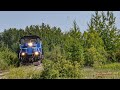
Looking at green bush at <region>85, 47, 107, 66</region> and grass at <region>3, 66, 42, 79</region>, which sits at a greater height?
green bush at <region>85, 47, 107, 66</region>

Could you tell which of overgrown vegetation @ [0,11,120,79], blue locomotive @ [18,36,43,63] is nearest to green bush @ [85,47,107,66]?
overgrown vegetation @ [0,11,120,79]

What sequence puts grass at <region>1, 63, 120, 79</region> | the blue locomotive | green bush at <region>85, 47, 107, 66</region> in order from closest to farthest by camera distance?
1. grass at <region>1, 63, 120, 79</region>
2. the blue locomotive
3. green bush at <region>85, 47, 107, 66</region>

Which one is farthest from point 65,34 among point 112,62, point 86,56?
point 112,62

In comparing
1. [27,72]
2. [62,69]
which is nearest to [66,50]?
[62,69]

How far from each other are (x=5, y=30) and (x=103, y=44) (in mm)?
2725

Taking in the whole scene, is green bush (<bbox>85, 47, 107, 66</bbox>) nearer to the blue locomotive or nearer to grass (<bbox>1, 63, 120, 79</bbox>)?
grass (<bbox>1, 63, 120, 79</bbox>)

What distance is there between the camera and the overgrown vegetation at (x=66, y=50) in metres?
8.30

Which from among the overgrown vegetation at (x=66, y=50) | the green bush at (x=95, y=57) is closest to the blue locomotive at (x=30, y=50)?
the overgrown vegetation at (x=66, y=50)

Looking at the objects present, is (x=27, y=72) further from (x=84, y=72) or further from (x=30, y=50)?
(x=84, y=72)

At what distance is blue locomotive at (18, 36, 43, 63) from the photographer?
8258 millimetres

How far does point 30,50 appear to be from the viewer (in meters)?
8.48

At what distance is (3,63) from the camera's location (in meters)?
8.68

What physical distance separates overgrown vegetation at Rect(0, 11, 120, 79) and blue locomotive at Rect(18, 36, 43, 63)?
0.13 meters
